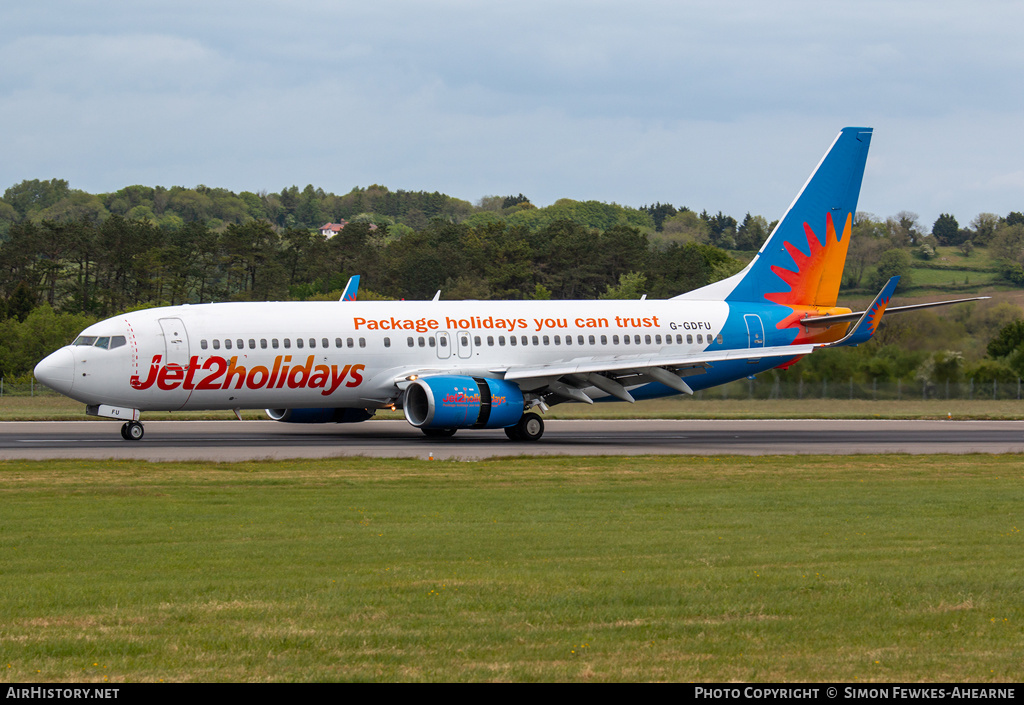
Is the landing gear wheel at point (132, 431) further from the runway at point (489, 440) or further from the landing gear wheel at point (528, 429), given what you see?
the landing gear wheel at point (528, 429)

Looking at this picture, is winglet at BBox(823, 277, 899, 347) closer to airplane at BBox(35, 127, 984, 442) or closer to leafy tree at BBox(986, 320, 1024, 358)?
airplane at BBox(35, 127, 984, 442)

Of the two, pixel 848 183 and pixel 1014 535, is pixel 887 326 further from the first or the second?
pixel 1014 535

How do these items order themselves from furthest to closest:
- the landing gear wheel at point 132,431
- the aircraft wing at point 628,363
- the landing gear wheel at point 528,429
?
the landing gear wheel at point 528,429 < the aircraft wing at point 628,363 < the landing gear wheel at point 132,431

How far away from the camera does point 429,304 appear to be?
3688 centimetres

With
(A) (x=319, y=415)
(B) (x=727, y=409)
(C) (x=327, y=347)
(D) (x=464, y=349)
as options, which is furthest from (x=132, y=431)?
(B) (x=727, y=409)

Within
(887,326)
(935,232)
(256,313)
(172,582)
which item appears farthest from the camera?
(935,232)

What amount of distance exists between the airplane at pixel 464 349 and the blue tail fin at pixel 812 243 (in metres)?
0.05

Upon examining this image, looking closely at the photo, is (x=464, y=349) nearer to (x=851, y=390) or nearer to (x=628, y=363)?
(x=628, y=363)

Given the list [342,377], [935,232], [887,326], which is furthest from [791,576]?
[935,232]

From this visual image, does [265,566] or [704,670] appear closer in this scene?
[704,670]

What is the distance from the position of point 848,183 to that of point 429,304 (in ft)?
52.6

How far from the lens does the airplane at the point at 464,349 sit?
32.7 meters

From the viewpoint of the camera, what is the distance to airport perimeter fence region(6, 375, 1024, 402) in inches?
2156

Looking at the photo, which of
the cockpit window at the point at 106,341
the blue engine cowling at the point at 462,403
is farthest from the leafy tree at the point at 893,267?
the cockpit window at the point at 106,341
